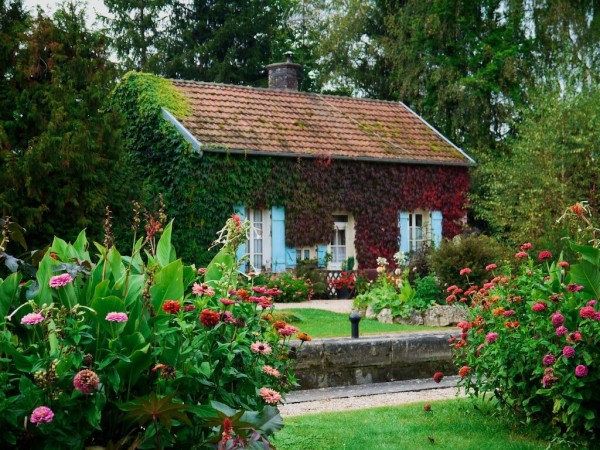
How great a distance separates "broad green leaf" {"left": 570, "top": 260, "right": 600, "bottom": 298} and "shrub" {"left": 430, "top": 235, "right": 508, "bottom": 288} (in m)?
8.42

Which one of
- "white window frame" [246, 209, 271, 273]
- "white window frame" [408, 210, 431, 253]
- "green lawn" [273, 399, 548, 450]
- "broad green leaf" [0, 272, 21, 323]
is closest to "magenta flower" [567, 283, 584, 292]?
"green lawn" [273, 399, 548, 450]

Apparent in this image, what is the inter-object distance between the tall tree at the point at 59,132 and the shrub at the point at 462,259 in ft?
19.0

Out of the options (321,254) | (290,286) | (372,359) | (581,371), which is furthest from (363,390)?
(321,254)

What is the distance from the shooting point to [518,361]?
20.2 feet

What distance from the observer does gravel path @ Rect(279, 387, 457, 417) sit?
768 cm

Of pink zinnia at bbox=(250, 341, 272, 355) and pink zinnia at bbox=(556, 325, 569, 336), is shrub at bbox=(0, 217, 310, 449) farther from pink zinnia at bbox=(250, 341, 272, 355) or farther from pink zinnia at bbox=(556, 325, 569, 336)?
pink zinnia at bbox=(556, 325, 569, 336)

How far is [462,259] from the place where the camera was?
14.5 meters

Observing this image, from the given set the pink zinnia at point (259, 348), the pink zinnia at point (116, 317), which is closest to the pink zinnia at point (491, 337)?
the pink zinnia at point (259, 348)

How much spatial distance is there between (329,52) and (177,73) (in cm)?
594

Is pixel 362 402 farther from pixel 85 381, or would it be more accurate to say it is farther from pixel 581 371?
pixel 85 381

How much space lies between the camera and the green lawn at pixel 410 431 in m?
5.97

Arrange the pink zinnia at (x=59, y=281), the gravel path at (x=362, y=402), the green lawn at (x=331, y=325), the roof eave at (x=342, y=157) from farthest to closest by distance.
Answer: the roof eave at (x=342, y=157) → the green lawn at (x=331, y=325) → the gravel path at (x=362, y=402) → the pink zinnia at (x=59, y=281)

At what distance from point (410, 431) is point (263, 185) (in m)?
14.0

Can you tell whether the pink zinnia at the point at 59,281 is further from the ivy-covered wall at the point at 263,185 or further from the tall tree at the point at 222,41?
the tall tree at the point at 222,41
